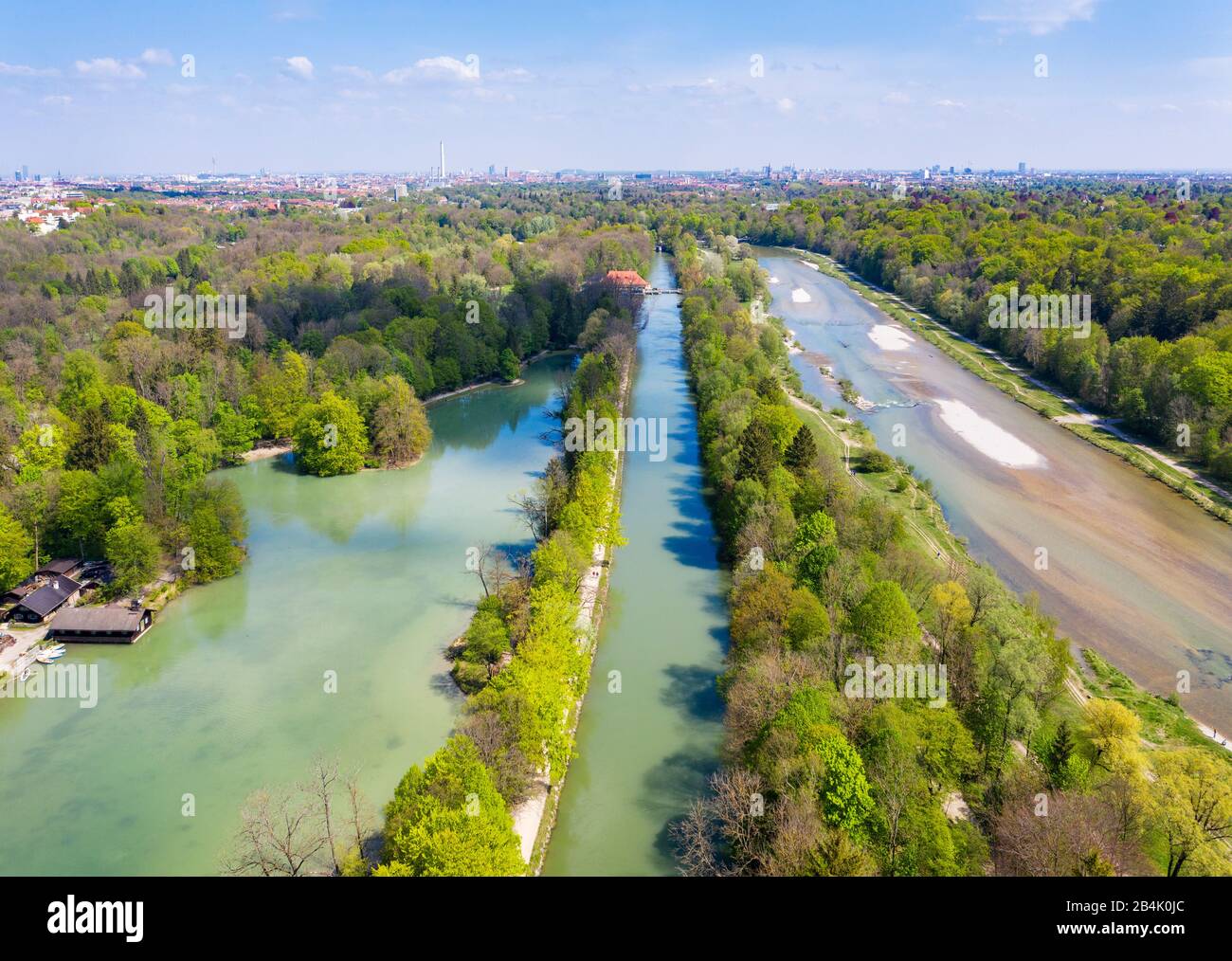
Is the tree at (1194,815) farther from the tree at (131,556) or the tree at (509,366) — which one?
the tree at (509,366)

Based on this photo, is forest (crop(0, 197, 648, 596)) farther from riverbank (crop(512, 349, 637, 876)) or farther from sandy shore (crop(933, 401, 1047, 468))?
sandy shore (crop(933, 401, 1047, 468))

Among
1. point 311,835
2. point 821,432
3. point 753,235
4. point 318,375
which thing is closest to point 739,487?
point 821,432

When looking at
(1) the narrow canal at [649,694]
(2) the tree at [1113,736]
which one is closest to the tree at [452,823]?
(1) the narrow canal at [649,694]

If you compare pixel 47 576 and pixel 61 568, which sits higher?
pixel 61 568

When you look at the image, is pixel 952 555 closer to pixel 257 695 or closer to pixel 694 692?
pixel 694 692

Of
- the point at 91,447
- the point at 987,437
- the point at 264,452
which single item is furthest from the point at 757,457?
the point at 91,447

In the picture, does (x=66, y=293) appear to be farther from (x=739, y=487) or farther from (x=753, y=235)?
(x=753, y=235)
